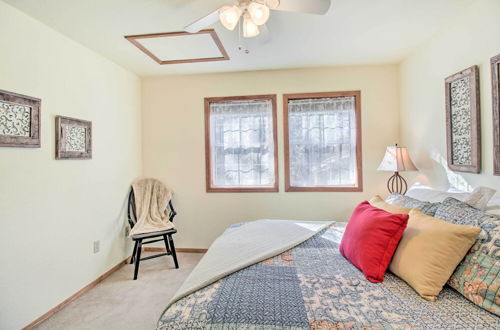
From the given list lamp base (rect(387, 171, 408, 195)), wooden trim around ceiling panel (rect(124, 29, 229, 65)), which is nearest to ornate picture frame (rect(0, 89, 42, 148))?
wooden trim around ceiling panel (rect(124, 29, 229, 65))

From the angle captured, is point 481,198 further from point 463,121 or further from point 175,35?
point 175,35

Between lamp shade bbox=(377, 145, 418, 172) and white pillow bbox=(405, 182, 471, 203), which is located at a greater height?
lamp shade bbox=(377, 145, 418, 172)

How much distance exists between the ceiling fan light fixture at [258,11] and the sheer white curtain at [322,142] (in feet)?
6.12

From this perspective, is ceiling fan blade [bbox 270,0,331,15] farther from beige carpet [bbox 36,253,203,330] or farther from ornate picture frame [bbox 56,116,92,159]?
beige carpet [bbox 36,253,203,330]

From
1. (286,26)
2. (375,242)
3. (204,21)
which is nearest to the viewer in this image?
(375,242)

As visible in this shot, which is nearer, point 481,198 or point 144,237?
point 481,198

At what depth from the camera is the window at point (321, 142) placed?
10.6 ft

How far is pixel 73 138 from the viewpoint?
2395 millimetres

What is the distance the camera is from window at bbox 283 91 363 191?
324 cm

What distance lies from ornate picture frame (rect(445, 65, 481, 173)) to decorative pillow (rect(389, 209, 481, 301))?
3.27 ft

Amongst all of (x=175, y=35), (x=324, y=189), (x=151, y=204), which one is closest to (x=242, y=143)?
(x=324, y=189)

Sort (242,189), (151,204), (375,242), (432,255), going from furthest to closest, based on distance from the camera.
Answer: (242,189)
(151,204)
(375,242)
(432,255)

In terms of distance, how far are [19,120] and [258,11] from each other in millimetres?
1943

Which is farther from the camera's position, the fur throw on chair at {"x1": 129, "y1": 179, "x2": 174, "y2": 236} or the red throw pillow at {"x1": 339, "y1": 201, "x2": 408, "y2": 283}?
the fur throw on chair at {"x1": 129, "y1": 179, "x2": 174, "y2": 236}
